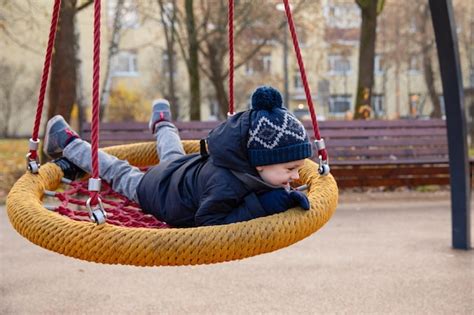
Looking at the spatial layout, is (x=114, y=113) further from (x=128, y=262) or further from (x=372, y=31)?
(x=128, y=262)

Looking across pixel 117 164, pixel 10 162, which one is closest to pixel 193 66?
pixel 10 162

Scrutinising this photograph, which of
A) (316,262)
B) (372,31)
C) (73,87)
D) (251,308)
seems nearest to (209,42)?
(372,31)

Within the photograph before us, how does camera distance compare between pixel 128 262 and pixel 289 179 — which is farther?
pixel 289 179

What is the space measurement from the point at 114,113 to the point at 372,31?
488 inches

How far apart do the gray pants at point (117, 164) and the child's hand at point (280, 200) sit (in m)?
0.64

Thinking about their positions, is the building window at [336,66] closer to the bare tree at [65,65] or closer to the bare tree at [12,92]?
the bare tree at [12,92]

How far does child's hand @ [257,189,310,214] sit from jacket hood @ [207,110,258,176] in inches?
3.4

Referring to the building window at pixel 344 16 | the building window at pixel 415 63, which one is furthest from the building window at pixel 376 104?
the building window at pixel 344 16

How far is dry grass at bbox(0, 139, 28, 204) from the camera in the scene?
26.8 ft

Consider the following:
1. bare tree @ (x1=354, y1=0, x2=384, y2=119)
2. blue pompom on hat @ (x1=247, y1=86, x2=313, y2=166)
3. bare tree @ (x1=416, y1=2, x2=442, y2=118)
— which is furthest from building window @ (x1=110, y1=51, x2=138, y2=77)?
blue pompom on hat @ (x1=247, y1=86, x2=313, y2=166)

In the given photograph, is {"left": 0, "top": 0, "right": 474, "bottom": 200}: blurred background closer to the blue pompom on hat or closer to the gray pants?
the gray pants

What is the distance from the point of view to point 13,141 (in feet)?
61.7

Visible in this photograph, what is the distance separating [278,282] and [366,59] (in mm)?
6900

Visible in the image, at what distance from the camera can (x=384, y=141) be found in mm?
6871
